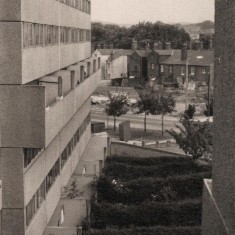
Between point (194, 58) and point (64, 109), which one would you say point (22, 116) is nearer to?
point (64, 109)

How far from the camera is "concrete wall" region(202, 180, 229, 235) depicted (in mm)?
14349

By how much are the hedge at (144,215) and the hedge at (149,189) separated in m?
2.36

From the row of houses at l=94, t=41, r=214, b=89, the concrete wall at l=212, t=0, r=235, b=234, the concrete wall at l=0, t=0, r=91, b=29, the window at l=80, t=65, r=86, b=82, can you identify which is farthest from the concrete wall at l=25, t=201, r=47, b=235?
the row of houses at l=94, t=41, r=214, b=89

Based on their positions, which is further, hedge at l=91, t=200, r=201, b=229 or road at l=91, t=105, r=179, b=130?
road at l=91, t=105, r=179, b=130

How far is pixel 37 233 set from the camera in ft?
61.8

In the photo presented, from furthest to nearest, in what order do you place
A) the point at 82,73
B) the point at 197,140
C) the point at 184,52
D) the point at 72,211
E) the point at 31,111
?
the point at 184,52, the point at 197,140, the point at 82,73, the point at 72,211, the point at 31,111

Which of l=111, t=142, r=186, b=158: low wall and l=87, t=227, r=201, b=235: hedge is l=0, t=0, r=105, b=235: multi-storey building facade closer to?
l=87, t=227, r=201, b=235: hedge

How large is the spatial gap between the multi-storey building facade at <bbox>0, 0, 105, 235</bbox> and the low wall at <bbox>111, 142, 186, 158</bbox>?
14857mm

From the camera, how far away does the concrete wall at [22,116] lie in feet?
53.3

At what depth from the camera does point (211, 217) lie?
16109mm

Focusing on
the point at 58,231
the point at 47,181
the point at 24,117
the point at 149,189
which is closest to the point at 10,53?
the point at 24,117

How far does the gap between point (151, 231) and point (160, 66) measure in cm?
7102

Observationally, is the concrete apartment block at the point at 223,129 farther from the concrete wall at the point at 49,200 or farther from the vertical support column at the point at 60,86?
the vertical support column at the point at 60,86

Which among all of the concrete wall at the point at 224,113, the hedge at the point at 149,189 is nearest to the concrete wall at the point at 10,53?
the concrete wall at the point at 224,113
